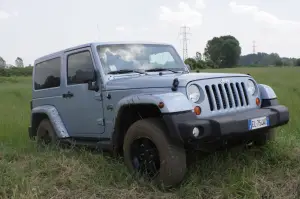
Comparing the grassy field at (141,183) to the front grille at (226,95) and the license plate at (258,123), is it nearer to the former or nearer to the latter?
the license plate at (258,123)

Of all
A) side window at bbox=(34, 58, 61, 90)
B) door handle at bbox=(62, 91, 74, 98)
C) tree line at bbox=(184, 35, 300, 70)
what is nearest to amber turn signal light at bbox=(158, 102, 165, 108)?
door handle at bbox=(62, 91, 74, 98)

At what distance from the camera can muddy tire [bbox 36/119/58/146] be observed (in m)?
6.16

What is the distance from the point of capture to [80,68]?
18.1ft

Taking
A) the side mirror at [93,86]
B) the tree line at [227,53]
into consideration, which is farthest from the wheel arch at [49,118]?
the tree line at [227,53]

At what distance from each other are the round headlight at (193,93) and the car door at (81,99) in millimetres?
1370

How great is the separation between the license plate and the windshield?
65.8 inches

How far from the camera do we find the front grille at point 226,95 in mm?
4203

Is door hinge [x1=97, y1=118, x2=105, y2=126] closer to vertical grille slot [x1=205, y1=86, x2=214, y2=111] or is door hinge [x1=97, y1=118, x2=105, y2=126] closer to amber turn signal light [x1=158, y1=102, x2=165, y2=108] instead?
amber turn signal light [x1=158, y1=102, x2=165, y2=108]

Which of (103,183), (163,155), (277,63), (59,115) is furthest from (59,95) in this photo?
(277,63)

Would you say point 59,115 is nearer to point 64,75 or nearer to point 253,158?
point 64,75

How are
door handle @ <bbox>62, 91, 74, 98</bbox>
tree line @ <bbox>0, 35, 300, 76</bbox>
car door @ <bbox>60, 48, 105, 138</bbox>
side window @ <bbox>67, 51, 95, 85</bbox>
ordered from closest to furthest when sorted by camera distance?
1. side window @ <bbox>67, 51, 95, 85</bbox>
2. car door @ <bbox>60, 48, 105, 138</bbox>
3. door handle @ <bbox>62, 91, 74, 98</bbox>
4. tree line @ <bbox>0, 35, 300, 76</bbox>

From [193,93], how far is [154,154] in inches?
30.5

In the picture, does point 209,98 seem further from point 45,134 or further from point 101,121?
point 45,134

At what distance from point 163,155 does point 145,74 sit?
1.38 m
